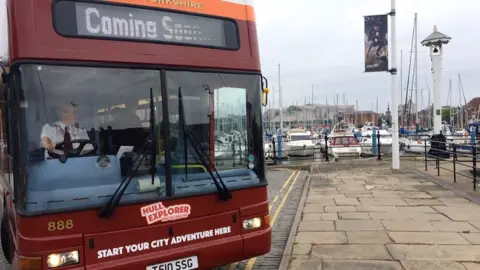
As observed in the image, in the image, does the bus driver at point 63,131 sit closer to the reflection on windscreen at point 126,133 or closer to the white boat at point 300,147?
the reflection on windscreen at point 126,133

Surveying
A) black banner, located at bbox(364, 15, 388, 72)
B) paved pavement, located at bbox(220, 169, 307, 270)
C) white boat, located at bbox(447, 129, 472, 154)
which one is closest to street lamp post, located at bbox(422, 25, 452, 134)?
white boat, located at bbox(447, 129, 472, 154)

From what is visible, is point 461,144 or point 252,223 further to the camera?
point 461,144

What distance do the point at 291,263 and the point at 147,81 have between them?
9.41ft

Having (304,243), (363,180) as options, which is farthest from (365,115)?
(304,243)

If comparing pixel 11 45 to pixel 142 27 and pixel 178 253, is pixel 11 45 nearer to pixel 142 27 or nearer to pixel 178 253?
pixel 142 27

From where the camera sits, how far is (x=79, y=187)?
3.60m

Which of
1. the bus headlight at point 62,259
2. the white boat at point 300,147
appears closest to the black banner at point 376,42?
the white boat at point 300,147

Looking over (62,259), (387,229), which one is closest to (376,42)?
(387,229)

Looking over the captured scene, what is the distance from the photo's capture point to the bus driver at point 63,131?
349 centimetres

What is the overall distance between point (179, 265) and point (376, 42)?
41.4 feet

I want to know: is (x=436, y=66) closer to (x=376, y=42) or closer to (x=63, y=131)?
(x=376, y=42)

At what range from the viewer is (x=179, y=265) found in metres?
3.98

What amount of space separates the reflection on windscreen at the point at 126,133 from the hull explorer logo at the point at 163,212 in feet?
0.32

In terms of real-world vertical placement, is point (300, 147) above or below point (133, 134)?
below
